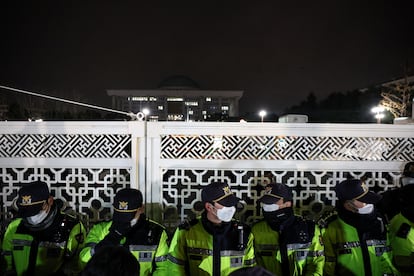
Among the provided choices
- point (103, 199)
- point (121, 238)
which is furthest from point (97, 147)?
point (121, 238)

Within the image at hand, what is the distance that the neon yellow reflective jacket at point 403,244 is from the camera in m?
3.56

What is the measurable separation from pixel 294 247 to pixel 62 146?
337 centimetres

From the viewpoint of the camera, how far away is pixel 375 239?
3461mm

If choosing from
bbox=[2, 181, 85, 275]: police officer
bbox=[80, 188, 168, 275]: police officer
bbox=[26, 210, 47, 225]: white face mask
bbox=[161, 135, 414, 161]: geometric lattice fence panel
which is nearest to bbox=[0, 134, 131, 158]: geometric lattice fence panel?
bbox=[161, 135, 414, 161]: geometric lattice fence panel

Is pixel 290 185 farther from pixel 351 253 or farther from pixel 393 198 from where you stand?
pixel 351 253

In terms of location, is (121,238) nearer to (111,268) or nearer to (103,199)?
(111,268)

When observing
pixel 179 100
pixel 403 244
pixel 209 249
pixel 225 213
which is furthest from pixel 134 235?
pixel 179 100

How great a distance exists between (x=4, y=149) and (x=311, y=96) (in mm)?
49743

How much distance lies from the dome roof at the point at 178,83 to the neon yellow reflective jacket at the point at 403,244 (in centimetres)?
6041

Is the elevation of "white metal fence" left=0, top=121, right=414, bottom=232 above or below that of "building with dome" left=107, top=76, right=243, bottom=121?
below

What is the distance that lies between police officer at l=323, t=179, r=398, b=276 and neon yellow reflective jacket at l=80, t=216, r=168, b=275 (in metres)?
1.61

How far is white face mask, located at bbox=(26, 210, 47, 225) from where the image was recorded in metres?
3.48

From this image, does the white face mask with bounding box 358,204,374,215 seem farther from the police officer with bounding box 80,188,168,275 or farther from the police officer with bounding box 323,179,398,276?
the police officer with bounding box 80,188,168,275

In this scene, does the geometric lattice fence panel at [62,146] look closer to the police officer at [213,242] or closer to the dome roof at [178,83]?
the police officer at [213,242]
